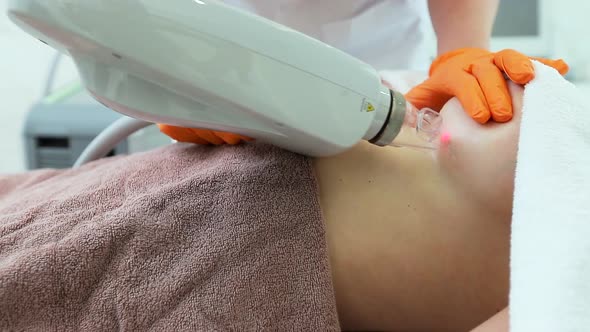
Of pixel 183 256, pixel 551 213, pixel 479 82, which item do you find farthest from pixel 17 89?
pixel 551 213

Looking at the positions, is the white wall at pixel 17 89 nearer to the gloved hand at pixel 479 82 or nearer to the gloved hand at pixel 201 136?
the gloved hand at pixel 201 136

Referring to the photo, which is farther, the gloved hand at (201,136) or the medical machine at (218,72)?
the gloved hand at (201,136)

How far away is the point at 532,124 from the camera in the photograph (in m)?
0.48

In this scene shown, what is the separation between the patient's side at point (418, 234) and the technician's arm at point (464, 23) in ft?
1.06

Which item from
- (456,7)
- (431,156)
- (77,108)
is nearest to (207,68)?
(431,156)

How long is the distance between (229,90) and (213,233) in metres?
0.15

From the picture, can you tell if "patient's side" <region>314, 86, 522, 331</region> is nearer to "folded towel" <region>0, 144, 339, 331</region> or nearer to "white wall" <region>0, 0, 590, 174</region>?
"folded towel" <region>0, 144, 339, 331</region>

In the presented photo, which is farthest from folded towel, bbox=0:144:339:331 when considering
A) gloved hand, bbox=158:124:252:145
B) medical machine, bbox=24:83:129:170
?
medical machine, bbox=24:83:129:170

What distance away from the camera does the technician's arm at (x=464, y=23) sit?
0.88m

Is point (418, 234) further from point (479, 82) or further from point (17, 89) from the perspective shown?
point (17, 89)

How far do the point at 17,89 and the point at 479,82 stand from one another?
1.87m

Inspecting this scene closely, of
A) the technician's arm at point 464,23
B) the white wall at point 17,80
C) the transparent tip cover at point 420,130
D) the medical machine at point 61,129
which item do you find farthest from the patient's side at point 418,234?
the white wall at point 17,80

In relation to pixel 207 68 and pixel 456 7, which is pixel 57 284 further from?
pixel 456 7

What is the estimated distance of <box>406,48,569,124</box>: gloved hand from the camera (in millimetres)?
534
